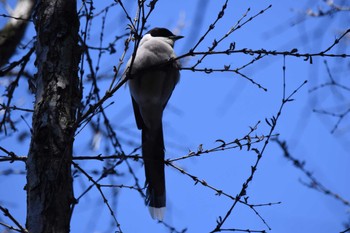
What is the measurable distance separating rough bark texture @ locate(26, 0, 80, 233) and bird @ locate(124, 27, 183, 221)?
538 millimetres

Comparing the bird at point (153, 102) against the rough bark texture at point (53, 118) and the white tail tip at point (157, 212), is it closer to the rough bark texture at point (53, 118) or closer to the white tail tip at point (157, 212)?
the white tail tip at point (157, 212)

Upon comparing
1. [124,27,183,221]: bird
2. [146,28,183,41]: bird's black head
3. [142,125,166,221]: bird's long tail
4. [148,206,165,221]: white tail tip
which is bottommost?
[148,206,165,221]: white tail tip

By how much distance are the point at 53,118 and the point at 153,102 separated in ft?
3.51

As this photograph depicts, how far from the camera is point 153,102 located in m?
3.25

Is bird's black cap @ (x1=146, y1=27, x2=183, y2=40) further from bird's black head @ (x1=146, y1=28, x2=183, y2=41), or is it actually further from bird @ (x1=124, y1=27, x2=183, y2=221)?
bird @ (x1=124, y1=27, x2=183, y2=221)

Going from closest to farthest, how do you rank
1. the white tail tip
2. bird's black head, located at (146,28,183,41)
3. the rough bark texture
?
the rough bark texture → the white tail tip → bird's black head, located at (146,28,183,41)

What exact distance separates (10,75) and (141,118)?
246 cm

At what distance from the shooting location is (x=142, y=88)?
10.4ft

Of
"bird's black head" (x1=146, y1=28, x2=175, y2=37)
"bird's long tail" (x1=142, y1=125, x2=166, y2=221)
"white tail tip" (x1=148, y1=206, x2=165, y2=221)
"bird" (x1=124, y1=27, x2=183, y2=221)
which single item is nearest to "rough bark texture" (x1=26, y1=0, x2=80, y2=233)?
"bird" (x1=124, y1=27, x2=183, y2=221)

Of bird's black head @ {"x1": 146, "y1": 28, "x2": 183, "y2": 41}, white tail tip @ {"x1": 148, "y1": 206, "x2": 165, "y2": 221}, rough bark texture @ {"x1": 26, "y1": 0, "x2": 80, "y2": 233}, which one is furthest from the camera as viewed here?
bird's black head @ {"x1": 146, "y1": 28, "x2": 183, "y2": 41}

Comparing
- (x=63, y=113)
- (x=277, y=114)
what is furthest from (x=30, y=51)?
(x=277, y=114)

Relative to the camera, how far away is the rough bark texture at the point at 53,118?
82.4 inches

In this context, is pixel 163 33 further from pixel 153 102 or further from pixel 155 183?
pixel 155 183

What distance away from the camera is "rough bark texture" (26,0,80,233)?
82.4 inches
